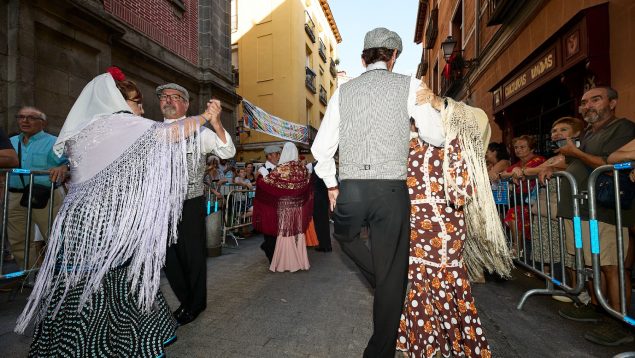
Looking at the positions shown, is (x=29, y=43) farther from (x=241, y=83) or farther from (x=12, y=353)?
(x=241, y=83)

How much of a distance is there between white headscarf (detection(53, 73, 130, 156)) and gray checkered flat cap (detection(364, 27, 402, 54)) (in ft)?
4.93

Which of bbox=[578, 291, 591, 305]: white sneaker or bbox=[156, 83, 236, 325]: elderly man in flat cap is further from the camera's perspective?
bbox=[578, 291, 591, 305]: white sneaker

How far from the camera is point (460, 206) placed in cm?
197

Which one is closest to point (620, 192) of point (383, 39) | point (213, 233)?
point (383, 39)

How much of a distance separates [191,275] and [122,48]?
633cm

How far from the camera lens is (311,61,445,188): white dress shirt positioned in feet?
6.11

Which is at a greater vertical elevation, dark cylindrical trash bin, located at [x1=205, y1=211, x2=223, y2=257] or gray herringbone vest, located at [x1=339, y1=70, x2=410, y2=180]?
gray herringbone vest, located at [x1=339, y1=70, x2=410, y2=180]

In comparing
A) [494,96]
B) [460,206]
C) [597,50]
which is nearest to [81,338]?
[460,206]

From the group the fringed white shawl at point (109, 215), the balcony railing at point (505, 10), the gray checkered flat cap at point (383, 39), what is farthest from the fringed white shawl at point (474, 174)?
the balcony railing at point (505, 10)

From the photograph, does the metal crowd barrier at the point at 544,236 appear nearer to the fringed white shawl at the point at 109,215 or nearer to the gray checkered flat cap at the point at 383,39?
the gray checkered flat cap at the point at 383,39

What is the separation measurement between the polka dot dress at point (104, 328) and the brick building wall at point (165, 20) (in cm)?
698

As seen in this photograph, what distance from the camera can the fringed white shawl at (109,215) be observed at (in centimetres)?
180

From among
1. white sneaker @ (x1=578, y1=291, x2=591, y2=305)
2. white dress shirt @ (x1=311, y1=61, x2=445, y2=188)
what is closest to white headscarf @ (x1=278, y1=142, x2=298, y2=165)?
white dress shirt @ (x1=311, y1=61, x2=445, y2=188)

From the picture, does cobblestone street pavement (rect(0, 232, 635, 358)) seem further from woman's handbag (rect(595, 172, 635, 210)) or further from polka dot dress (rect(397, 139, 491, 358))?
woman's handbag (rect(595, 172, 635, 210))
